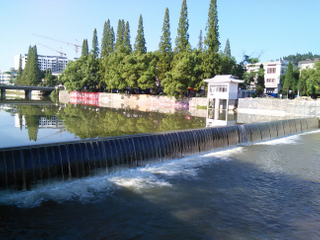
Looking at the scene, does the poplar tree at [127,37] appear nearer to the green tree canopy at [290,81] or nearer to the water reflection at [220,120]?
the water reflection at [220,120]

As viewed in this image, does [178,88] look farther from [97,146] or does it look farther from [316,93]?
[97,146]

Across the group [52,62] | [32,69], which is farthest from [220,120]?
[52,62]

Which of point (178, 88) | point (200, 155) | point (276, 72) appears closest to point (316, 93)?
point (276, 72)

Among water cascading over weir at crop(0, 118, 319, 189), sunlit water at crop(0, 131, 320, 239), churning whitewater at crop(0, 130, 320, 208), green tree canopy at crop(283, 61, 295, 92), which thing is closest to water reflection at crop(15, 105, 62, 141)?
water cascading over weir at crop(0, 118, 319, 189)

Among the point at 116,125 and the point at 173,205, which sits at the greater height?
the point at 116,125

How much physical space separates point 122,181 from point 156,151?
2.06 meters

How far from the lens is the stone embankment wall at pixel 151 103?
32.9 meters

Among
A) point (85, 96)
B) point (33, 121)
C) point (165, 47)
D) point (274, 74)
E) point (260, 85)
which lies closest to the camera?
point (33, 121)

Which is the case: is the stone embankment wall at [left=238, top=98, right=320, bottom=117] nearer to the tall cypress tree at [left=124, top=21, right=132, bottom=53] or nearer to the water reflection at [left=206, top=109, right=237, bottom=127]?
the water reflection at [left=206, top=109, right=237, bottom=127]

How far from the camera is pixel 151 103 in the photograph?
1590 inches

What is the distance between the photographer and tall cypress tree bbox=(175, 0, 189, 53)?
124ft

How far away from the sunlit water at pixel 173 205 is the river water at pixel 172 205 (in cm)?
2

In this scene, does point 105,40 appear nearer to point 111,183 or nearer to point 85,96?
point 85,96

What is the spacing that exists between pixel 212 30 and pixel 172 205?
33027 mm
